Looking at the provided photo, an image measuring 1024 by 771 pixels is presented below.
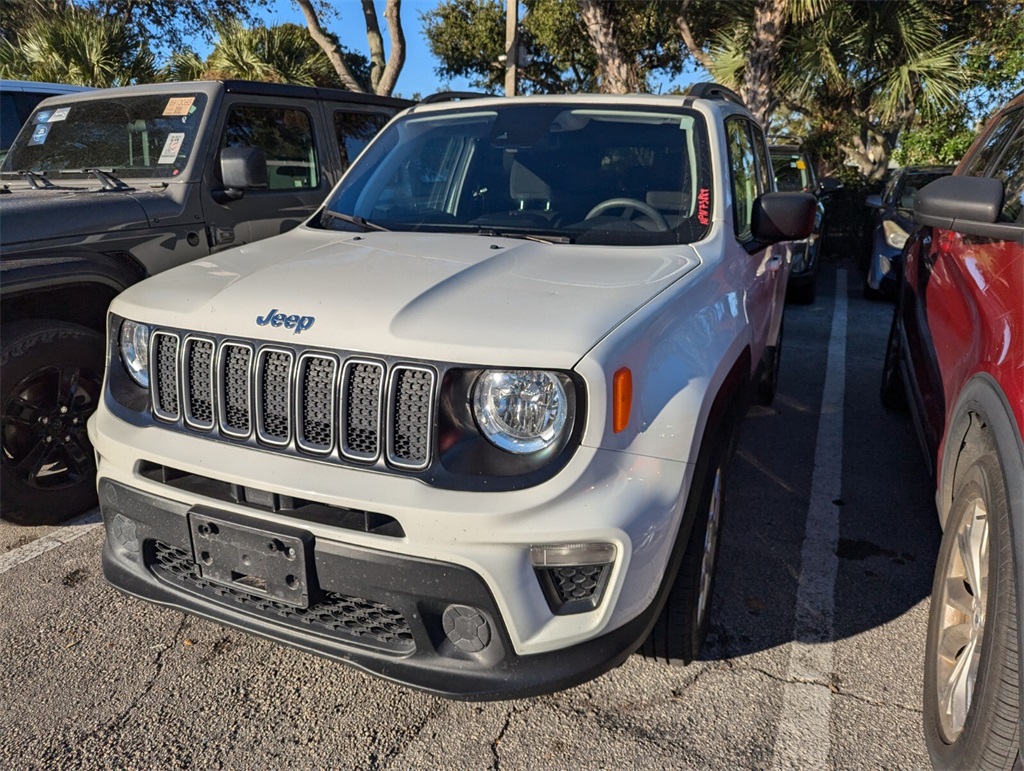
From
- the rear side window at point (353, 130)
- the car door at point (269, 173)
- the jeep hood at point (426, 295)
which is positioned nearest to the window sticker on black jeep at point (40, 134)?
the car door at point (269, 173)

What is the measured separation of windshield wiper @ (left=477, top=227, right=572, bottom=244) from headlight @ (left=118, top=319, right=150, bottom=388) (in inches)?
48.6

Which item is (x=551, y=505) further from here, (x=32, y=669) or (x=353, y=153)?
(x=353, y=153)

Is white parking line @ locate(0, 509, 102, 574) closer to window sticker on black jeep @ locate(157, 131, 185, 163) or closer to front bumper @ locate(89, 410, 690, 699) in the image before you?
front bumper @ locate(89, 410, 690, 699)

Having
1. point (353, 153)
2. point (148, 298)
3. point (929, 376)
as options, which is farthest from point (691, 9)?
point (148, 298)

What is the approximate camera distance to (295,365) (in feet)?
6.87

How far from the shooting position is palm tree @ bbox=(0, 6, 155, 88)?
36.8 feet

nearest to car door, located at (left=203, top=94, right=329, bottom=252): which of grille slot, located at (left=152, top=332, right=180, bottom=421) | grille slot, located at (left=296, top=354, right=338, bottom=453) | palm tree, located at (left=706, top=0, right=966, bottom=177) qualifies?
grille slot, located at (left=152, top=332, right=180, bottom=421)

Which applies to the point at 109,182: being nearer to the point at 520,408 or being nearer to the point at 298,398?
the point at 298,398

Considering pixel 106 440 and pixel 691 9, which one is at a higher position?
pixel 691 9

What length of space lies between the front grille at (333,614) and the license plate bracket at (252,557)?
4 cm

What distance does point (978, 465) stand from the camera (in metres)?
2.10

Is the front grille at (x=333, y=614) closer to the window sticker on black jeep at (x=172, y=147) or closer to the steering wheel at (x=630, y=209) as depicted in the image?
the steering wheel at (x=630, y=209)

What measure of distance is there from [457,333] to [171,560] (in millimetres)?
1188

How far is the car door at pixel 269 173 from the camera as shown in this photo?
168 inches
